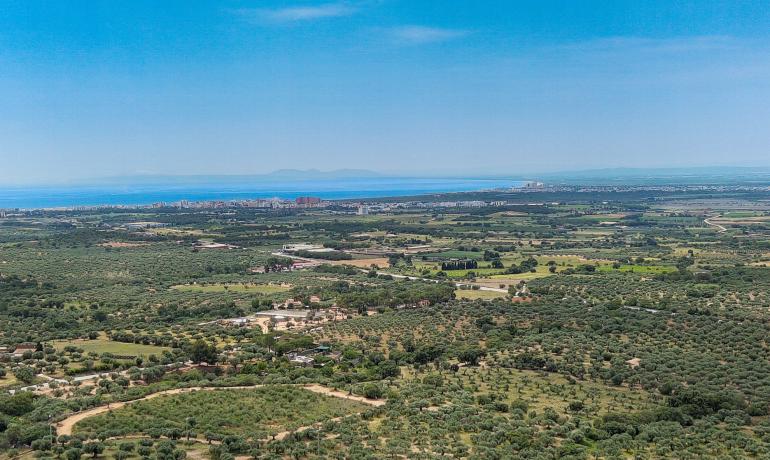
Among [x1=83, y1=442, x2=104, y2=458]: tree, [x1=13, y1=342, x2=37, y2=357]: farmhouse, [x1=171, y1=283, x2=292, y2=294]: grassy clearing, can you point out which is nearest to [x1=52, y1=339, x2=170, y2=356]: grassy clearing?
[x1=13, y1=342, x2=37, y2=357]: farmhouse

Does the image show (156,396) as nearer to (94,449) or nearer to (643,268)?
(94,449)

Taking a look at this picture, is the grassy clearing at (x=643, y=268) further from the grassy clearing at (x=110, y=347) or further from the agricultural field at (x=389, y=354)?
the grassy clearing at (x=110, y=347)

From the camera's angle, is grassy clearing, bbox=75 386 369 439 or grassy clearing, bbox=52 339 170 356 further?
grassy clearing, bbox=52 339 170 356

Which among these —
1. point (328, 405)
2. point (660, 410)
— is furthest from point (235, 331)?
point (660, 410)

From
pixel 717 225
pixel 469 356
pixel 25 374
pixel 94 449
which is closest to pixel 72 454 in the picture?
pixel 94 449

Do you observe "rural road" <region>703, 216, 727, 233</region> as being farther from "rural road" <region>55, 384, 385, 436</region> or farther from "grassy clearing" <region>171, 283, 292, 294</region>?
"rural road" <region>55, 384, 385, 436</region>

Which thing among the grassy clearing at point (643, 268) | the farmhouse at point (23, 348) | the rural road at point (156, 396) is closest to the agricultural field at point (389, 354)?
the rural road at point (156, 396)
